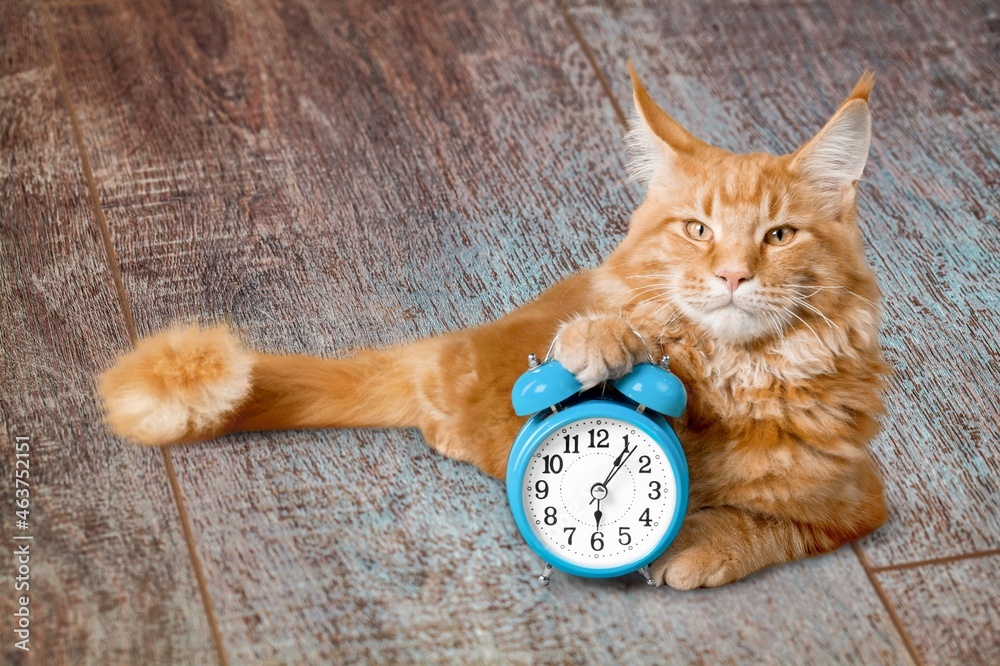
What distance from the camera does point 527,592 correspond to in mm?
1372

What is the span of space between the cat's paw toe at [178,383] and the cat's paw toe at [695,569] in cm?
61

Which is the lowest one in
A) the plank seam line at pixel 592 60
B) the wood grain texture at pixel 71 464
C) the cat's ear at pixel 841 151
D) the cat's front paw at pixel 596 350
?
the plank seam line at pixel 592 60

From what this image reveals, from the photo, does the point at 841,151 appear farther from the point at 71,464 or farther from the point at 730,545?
the point at 71,464

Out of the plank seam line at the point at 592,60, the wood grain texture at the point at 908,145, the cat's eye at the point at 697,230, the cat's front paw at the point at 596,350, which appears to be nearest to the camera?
the cat's front paw at the point at 596,350

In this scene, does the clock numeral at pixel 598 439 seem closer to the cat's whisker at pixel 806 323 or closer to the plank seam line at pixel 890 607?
the cat's whisker at pixel 806 323

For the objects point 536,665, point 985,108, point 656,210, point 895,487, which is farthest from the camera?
point 985,108

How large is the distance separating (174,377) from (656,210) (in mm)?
680

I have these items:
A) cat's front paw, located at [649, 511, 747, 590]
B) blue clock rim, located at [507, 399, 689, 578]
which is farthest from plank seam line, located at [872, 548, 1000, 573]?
blue clock rim, located at [507, 399, 689, 578]

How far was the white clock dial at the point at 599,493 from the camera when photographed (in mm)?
1313

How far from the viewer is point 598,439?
132 cm

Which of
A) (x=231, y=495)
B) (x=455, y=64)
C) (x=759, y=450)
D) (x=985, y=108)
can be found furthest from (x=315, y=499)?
(x=985, y=108)

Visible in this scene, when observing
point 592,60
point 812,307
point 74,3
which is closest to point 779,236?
point 812,307

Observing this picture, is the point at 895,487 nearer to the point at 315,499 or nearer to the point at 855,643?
the point at 855,643

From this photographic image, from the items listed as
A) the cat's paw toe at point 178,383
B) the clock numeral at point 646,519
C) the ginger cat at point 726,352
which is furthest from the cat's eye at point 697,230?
the cat's paw toe at point 178,383
